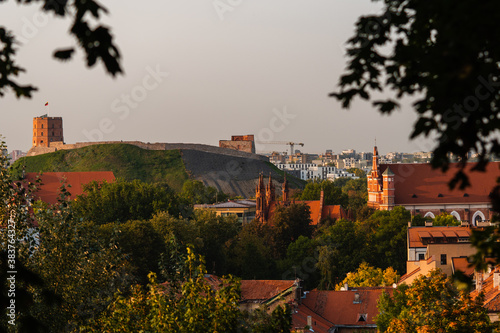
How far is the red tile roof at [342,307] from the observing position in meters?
41.2

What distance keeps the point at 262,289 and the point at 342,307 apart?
4.65 metres

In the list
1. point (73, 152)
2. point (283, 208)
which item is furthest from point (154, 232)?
point (73, 152)

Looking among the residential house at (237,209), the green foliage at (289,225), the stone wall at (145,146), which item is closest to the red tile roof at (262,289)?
the green foliage at (289,225)

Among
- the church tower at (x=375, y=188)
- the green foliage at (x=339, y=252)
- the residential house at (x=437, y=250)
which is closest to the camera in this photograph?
the residential house at (x=437, y=250)

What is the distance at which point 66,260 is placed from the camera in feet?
63.4

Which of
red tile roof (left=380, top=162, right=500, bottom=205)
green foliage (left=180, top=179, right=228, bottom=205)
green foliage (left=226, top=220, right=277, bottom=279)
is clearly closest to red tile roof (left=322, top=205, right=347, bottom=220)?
red tile roof (left=380, top=162, right=500, bottom=205)

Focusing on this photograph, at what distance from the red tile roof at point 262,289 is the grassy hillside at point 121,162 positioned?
9603cm

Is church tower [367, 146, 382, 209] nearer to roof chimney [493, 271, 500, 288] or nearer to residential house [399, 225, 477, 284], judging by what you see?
residential house [399, 225, 477, 284]

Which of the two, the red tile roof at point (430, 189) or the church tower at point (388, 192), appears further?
the red tile roof at point (430, 189)

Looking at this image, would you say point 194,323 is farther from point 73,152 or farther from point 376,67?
point 73,152

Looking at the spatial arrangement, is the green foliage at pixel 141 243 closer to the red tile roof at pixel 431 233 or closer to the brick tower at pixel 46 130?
the red tile roof at pixel 431 233

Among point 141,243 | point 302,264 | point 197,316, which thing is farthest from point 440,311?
point 302,264

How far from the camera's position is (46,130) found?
562 feet

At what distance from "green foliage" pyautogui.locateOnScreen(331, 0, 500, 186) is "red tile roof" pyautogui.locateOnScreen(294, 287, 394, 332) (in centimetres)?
3366
